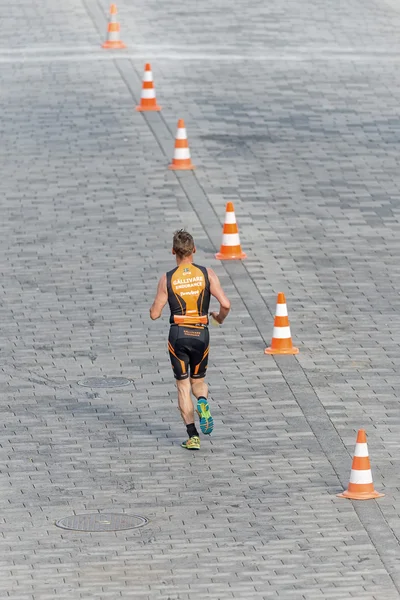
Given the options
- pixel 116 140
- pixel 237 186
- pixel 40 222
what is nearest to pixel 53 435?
pixel 40 222

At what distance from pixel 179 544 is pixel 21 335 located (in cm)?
509

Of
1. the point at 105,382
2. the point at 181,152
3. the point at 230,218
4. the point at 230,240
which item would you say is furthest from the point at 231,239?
the point at 105,382

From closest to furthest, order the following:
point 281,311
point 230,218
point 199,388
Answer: point 199,388 → point 281,311 → point 230,218

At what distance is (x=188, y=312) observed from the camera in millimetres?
12102

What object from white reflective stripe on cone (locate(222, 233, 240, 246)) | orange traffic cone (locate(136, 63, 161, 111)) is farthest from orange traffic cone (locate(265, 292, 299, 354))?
orange traffic cone (locate(136, 63, 161, 111))

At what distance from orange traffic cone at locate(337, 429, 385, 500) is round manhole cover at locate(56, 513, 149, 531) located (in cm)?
155

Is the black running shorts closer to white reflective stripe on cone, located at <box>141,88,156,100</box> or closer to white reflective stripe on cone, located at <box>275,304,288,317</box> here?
white reflective stripe on cone, located at <box>275,304,288,317</box>

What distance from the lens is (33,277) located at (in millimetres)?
16984

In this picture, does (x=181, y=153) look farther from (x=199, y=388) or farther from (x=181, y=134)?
(x=199, y=388)

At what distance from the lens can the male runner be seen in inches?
474

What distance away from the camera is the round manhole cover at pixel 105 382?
45.2 ft

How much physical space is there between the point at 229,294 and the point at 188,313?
4.30m

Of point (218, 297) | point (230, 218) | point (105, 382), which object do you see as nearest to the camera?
→ point (218, 297)

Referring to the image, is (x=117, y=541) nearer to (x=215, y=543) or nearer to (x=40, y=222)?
(x=215, y=543)
